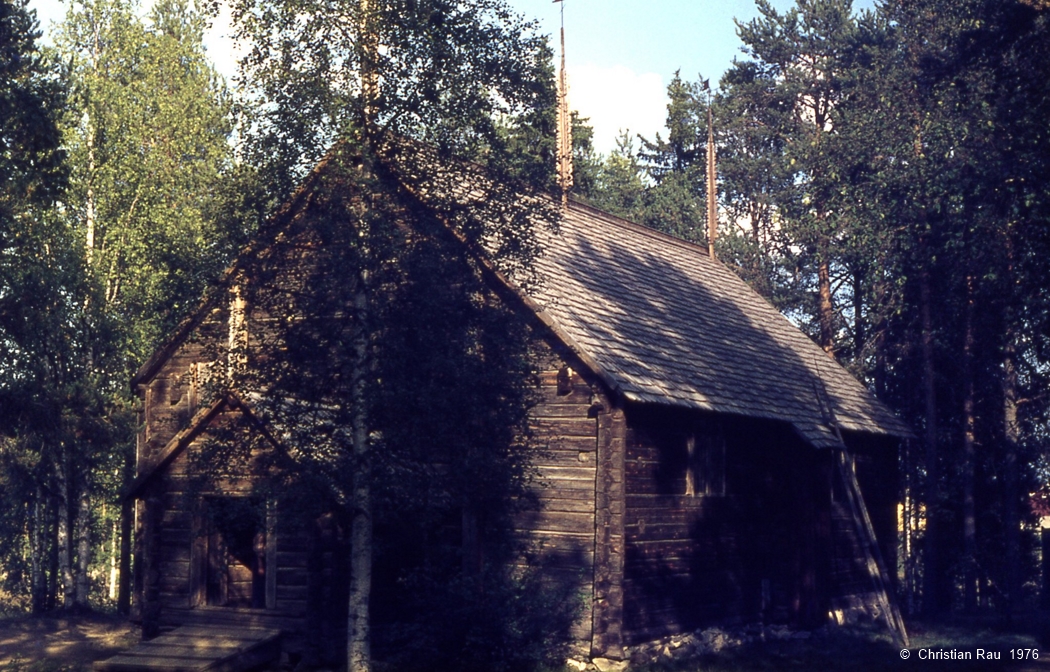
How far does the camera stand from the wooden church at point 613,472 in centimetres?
1706

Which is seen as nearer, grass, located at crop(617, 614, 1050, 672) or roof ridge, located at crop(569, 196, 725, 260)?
grass, located at crop(617, 614, 1050, 672)

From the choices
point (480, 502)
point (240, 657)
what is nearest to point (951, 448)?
point (480, 502)

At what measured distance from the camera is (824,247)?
3641 cm

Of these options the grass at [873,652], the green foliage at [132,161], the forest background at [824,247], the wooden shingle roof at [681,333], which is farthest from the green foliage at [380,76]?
the green foliage at [132,161]

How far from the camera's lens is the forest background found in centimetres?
2006

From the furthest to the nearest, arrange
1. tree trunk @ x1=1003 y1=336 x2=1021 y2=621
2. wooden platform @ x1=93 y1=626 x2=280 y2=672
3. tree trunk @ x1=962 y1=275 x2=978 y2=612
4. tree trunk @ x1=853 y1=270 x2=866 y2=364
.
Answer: tree trunk @ x1=853 y1=270 x2=866 y2=364
tree trunk @ x1=962 y1=275 x2=978 y2=612
tree trunk @ x1=1003 y1=336 x2=1021 y2=621
wooden platform @ x1=93 y1=626 x2=280 y2=672

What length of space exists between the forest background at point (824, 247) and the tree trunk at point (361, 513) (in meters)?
2.93

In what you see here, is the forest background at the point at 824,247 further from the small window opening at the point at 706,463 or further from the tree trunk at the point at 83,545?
the small window opening at the point at 706,463

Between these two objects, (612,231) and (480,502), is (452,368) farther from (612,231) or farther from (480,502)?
(612,231)

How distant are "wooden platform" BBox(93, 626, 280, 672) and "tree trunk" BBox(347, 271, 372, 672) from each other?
8.73ft

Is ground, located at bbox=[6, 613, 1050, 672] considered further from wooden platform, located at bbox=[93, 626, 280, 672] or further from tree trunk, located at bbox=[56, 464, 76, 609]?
wooden platform, located at bbox=[93, 626, 280, 672]

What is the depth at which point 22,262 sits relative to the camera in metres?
23.1

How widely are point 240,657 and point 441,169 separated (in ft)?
26.1

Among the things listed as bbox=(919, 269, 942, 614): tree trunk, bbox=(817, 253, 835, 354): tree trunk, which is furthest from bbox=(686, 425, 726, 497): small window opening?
bbox=(817, 253, 835, 354): tree trunk
